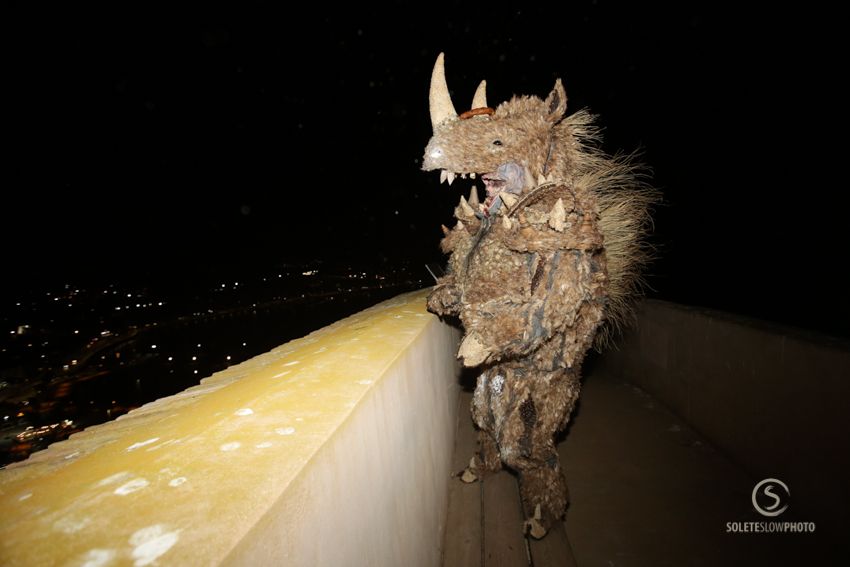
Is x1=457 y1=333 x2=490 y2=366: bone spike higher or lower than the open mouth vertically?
lower

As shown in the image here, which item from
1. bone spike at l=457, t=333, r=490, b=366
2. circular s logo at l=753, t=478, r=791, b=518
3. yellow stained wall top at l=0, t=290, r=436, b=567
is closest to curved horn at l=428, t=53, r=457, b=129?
bone spike at l=457, t=333, r=490, b=366

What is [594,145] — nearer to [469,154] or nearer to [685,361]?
[469,154]

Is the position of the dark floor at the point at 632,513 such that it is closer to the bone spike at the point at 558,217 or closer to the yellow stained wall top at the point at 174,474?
the yellow stained wall top at the point at 174,474

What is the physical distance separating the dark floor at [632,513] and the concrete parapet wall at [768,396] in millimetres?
192

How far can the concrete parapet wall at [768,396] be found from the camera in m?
2.08

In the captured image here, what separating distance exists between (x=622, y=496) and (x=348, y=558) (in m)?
2.50

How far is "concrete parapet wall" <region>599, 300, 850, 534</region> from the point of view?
208cm

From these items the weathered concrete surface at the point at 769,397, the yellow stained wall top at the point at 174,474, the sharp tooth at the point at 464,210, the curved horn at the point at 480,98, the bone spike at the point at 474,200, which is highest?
the curved horn at the point at 480,98

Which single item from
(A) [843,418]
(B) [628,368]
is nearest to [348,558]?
(A) [843,418]

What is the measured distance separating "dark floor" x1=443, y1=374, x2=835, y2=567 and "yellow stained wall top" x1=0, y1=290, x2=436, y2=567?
1.65 meters

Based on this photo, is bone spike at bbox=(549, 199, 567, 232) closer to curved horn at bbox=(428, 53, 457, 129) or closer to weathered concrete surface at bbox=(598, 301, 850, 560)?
curved horn at bbox=(428, 53, 457, 129)

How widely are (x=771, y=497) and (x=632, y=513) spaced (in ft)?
2.89

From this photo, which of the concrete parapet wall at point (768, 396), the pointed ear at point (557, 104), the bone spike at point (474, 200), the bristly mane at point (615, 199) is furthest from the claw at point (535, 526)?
the pointed ear at point (557, 104)

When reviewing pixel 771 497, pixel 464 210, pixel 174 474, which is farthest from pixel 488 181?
pixel 771 497
